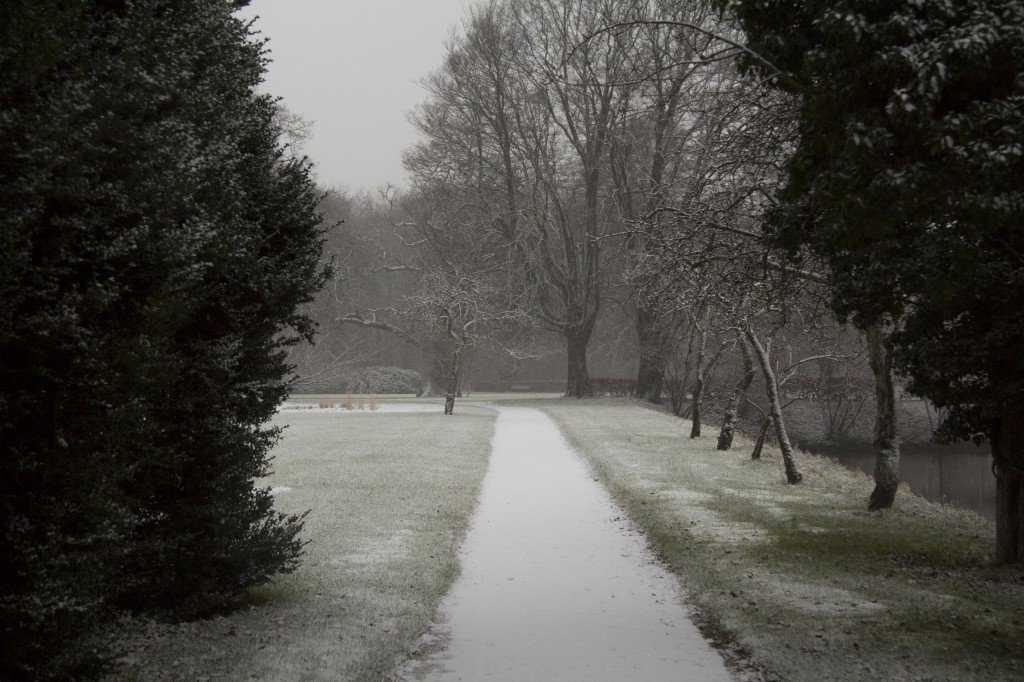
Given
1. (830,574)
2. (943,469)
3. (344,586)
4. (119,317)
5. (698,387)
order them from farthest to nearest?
(943,469) < (698,387) < (830,574) < (344,586) < (119,317)

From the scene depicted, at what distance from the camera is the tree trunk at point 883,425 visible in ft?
35.6

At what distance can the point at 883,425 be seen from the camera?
1122cm

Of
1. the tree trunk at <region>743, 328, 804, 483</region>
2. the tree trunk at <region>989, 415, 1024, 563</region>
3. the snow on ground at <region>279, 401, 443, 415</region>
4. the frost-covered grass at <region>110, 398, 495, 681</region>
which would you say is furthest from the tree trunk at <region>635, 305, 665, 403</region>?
the tree trunk at <region>989, 415, 1024, 563</region>

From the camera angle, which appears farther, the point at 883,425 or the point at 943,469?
the point at 943,469

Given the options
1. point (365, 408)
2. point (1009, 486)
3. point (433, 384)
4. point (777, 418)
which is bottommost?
point (365, 408)

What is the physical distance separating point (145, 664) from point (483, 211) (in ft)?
111

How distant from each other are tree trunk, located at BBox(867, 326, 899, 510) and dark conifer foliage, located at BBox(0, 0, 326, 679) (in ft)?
25.1

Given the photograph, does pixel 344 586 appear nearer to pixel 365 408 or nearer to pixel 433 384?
pixel 365 408

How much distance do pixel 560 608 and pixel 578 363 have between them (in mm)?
32298

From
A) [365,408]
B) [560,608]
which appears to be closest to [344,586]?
[560,608]

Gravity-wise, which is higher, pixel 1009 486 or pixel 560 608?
pixel 1009 486

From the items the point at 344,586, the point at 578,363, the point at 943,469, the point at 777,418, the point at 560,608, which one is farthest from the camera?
the point at 578,363

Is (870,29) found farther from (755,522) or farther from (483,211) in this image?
(483,211)

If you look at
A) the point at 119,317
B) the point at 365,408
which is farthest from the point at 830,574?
the point at 365,408
